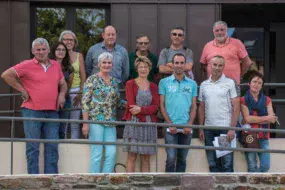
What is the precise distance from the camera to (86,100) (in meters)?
8.12

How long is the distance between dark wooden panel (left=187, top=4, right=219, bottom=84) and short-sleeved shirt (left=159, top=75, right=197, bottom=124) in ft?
8.89

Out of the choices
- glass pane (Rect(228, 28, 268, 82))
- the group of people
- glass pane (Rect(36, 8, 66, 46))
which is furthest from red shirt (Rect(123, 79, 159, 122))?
glass pane (Rect(228, 28, 268, 82))

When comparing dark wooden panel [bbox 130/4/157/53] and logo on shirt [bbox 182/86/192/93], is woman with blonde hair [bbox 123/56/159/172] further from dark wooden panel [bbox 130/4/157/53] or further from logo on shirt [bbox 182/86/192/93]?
dark wooden panel [bbox 130/4/157/53]

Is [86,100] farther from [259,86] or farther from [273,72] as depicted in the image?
[273,72]

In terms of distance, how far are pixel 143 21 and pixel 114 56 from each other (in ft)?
6.71

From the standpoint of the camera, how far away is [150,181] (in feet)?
25.6

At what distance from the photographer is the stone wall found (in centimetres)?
773

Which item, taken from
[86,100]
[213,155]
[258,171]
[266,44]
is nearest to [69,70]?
[86,100]

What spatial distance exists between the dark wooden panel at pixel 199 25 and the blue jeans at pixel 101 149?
335 cm

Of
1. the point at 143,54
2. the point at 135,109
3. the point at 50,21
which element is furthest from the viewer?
the point at 50,21

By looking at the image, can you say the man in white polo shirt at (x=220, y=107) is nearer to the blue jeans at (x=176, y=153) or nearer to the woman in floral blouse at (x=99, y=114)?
the blue jeans at (x=176, y=153)

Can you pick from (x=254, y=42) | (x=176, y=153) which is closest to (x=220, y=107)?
(x=176, y=153)

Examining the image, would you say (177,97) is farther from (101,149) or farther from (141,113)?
(101,149)

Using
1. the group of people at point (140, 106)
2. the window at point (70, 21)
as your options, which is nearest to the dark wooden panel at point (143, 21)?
the window at point (70, 21)
